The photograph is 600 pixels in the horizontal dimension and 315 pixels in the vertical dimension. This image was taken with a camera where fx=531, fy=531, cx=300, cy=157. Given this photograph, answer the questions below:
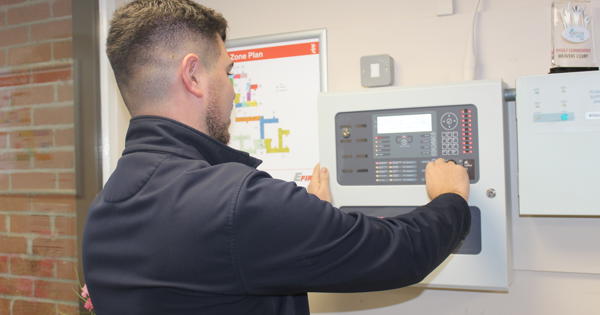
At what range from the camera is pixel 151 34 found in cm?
97

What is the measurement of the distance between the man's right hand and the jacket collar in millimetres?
475

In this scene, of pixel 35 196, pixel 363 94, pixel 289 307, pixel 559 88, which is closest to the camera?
pixel 289 307

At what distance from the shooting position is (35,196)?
1839 millimetres

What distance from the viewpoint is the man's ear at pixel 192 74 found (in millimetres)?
976

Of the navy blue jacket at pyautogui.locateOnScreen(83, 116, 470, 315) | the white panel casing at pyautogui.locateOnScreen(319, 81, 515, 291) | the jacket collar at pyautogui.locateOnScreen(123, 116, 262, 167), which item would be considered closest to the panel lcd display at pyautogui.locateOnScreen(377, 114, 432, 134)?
the white panel casing at pyautogui.locateOnScreen(319, 81, 515, 291)

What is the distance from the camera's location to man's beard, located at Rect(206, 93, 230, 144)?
1.02 metres

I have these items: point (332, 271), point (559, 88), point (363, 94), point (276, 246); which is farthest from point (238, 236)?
point (559, 88)

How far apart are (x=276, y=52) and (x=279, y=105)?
17cm

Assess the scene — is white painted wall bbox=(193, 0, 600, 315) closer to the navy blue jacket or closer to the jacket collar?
the navy blue jacket

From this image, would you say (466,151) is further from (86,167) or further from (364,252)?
(86,167)

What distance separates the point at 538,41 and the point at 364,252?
825mm

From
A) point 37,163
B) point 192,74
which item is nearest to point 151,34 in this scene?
point 192,74

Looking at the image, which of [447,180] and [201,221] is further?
[447,180]

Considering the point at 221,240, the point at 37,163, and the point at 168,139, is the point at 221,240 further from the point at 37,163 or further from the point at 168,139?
the point at 37,163
